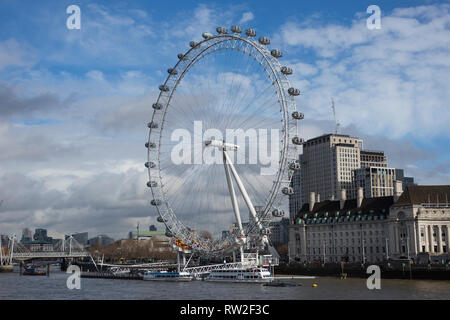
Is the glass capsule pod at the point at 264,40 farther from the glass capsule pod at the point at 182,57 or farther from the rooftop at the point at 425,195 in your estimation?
the rooftop at the point at 425,195

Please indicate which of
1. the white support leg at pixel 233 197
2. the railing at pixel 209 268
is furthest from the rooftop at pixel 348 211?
the white support leg at pixel 233 197

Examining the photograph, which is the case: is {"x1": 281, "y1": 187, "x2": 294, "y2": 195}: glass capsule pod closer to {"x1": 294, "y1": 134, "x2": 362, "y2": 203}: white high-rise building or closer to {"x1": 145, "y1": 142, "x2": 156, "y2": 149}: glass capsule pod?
{"x1": 145, "y1": 142, "x2": 156, "y2": 149}: glass capsule pod

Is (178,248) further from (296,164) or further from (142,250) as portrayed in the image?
(142,250)

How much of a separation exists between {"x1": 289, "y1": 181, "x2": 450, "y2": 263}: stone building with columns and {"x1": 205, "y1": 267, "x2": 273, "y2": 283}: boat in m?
28.0

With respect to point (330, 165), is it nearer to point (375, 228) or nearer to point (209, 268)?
point (375, 228)

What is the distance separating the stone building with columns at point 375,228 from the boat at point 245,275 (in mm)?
27960

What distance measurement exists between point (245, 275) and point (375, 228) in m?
36.7

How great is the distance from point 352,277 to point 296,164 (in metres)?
29.4

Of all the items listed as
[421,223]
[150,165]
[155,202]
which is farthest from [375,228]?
[150,165]

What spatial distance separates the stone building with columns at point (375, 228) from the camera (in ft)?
322

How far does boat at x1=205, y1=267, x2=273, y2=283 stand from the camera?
79.6 metres

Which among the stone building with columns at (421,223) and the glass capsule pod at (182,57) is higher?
the glass capsule pod at (182,57)

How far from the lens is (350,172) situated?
187 meters

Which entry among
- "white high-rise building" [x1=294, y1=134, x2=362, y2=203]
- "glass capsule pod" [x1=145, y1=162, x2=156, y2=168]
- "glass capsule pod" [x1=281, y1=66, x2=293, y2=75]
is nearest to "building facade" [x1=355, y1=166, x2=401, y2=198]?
"white high-rise building" [x1=294, y1=134, x2=362, y2=203]
